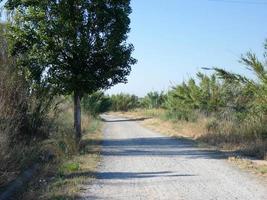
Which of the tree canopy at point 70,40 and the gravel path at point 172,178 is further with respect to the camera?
the tree canopy at point 70,40

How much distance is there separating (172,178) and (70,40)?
26.3ft

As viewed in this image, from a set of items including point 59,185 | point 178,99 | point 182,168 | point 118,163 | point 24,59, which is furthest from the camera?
point 178,99

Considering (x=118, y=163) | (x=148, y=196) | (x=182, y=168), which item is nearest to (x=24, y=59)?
(x=118, y=163)

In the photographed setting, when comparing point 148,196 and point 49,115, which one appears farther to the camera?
point 49,115

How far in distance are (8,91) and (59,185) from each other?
2.87m

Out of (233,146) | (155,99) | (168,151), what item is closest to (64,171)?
(168,151)

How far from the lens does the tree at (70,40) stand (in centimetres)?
1781

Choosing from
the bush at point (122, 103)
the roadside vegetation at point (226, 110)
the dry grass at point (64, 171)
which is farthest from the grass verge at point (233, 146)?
the bush at point (122, 103)

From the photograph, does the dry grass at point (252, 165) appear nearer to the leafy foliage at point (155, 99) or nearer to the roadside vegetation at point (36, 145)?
the roadside vegetation at point (36, 145)

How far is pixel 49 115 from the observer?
1599 centimetres

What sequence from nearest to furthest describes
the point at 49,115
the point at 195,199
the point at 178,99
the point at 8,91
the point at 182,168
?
1. the point at 195,199
2. the point at 8,91
3. the point at 182,168
4. the point at 49,115
5. the point at 178,99

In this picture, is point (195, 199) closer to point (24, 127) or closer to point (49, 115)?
point (24, 127)

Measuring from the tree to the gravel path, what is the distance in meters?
3.28

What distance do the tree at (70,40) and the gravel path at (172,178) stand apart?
10.8ft
